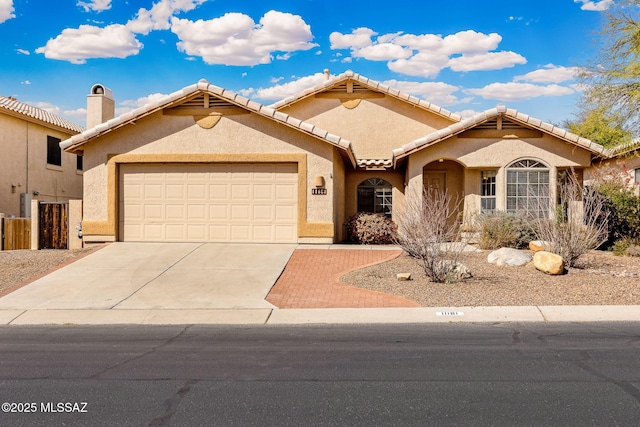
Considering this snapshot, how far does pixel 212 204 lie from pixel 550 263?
382 inches

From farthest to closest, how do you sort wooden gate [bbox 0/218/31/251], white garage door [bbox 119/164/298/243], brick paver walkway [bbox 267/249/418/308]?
wooden gate [bbox 0/218/31/251] < white garage door [bbox 119/164/298/243] < brick paver walkway [bbox 267/249/418/308]

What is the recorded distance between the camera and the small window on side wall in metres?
27.6

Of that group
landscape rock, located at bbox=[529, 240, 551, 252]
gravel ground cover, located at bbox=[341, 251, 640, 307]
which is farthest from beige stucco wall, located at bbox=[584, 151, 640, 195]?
gravel ground cover, located at bbox=[341, 251, 640, 307]

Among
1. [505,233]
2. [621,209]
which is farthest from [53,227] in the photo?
[621,209]

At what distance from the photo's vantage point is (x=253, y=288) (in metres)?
12.4

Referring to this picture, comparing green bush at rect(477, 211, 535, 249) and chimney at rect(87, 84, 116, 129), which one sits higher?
chimney at rect(87, 84, 116, 129)

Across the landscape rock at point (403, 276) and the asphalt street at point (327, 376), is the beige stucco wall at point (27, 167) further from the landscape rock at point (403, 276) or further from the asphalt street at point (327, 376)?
the landscape rock at point (403, 276)

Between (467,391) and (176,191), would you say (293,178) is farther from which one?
(467,391)

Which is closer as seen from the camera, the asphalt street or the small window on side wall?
the asphalt street

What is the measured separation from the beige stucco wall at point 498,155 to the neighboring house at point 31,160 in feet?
53.9

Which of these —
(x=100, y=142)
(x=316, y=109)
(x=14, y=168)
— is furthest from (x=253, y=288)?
(x=14, y=168)

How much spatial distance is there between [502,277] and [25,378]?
373 inches

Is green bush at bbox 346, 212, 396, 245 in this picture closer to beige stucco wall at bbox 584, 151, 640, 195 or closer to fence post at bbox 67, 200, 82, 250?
beige stucco wall at bbox 584, 151, 640, 195

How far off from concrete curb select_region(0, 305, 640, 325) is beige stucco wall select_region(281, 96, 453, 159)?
1382 cm
